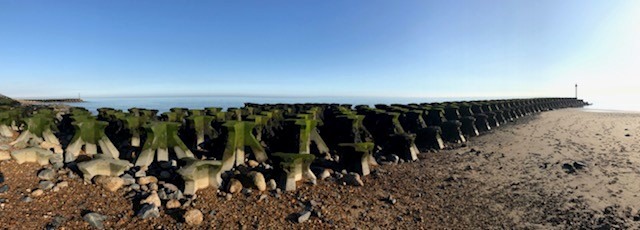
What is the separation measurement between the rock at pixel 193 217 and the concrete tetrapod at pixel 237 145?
280 centimetres

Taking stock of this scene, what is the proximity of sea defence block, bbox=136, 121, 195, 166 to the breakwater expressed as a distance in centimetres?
2

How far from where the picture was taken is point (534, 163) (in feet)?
33.7

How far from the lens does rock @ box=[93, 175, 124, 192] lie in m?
6.36

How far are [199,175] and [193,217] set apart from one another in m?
1.39

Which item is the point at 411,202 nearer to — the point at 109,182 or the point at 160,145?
the point at 109,182

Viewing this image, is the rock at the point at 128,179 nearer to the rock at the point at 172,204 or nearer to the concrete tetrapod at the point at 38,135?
the rock at the point at 172,204

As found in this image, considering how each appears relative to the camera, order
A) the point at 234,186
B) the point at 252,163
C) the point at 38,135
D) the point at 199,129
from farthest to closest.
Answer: the point at 199,129, the point at 38,135, the point at 252,163, the point at 234,186

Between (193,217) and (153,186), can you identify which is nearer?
(193,217)

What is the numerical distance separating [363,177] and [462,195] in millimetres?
2358

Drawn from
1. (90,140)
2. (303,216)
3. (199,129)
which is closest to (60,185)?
(90,140)

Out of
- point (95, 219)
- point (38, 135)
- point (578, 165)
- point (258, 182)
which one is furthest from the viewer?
point (38, 135)

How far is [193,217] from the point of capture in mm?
5535

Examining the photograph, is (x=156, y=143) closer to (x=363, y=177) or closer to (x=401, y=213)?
(x=363, y=177)

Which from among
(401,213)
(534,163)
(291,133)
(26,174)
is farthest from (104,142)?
(534,163)
